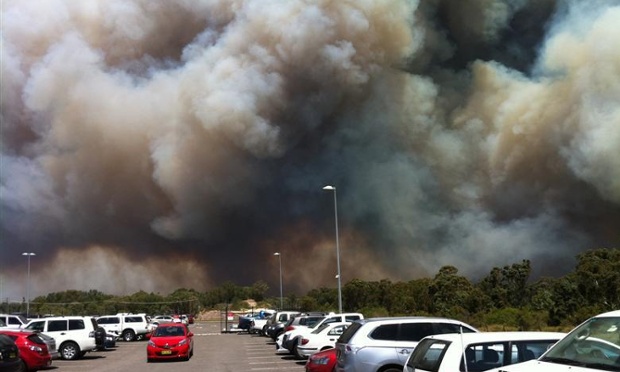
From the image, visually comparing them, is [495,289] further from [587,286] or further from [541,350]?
[541,350]

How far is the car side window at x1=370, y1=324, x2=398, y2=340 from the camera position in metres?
12.7

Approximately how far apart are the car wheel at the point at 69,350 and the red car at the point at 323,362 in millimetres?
15066

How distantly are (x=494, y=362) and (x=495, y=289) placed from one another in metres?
46.4

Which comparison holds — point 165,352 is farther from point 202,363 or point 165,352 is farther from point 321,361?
point 321,361

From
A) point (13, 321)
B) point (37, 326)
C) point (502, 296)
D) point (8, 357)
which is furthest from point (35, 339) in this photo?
point (502, 296)

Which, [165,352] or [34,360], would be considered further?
[165,352]

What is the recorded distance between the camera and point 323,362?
1523 centimetres

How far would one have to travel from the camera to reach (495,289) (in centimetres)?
5281

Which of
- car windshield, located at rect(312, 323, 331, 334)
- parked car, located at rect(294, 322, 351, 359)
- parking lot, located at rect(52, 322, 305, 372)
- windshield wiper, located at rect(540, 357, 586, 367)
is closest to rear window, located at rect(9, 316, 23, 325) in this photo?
parking lot, located at rect(52, 322, 305, 372)

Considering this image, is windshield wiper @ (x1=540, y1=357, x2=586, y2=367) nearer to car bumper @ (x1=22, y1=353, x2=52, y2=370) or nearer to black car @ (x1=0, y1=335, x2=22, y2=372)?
black car @ (x1=0, y1=335, x2=22, y2=372)

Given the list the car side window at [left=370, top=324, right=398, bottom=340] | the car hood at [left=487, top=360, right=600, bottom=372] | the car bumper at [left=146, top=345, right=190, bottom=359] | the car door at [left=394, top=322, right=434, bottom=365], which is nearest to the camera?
the car hood at [left=487, top=360, right=600, bottom=372]

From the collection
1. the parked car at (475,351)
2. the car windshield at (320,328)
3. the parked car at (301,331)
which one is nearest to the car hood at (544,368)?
the parked car at (475,351)

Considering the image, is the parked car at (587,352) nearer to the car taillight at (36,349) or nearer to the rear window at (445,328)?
the rear window at (445,328)

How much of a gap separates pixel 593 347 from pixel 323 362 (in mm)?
9897
